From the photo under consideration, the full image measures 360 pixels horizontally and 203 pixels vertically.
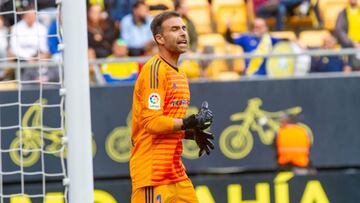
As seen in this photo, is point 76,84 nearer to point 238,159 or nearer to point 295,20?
point 238,159

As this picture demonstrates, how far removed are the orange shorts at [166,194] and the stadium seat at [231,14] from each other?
6.30 m

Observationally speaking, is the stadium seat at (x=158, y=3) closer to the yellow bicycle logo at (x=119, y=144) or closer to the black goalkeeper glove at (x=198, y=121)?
the yellow bicycle logo at (x=119, y=144)

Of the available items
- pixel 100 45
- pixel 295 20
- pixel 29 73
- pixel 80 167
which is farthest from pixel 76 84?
pixel 295 20

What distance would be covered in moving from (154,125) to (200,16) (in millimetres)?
6752

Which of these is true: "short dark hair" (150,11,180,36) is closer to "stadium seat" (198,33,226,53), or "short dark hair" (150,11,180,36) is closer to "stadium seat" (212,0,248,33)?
"stadium seat" (198,33,226,53)

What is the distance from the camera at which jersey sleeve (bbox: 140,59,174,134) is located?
568cm

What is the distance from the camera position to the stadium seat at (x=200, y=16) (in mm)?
12211

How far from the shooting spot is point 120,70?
1073 cm

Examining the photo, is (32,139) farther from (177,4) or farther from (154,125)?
(154,125)

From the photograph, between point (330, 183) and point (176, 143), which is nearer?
point (176, 143)

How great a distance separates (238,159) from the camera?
10695mm

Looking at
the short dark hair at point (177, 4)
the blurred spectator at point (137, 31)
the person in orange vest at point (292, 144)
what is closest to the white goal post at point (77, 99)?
the person in orange vest at point (292, 144)

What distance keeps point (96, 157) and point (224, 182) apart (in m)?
1.45

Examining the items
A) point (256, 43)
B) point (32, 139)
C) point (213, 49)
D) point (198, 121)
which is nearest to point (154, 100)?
point (198, 121)
